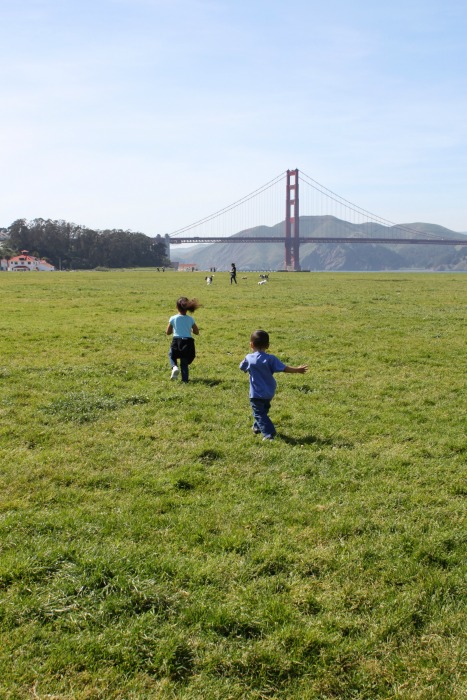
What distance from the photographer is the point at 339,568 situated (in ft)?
12.6

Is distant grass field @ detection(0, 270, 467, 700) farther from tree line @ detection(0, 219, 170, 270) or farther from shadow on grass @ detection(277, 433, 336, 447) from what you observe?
tree line @ detection(0, 219, 170, 270)

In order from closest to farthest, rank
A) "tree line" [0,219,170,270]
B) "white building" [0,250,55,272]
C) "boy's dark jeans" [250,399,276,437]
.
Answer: "boy's dark jeans" [250,399,276,437] < "white building" [0,250,55,272] < "tree line" [0,219,170,270]

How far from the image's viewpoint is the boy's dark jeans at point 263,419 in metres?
6.54

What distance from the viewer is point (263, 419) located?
6.61m

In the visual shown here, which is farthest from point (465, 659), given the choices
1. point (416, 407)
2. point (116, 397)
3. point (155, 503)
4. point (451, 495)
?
point (116, 397)

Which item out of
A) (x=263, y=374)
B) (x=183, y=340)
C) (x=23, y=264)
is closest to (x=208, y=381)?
(x=183, y=340)

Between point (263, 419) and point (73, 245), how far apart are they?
116037mm

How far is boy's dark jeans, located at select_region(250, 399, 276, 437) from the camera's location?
654 cm

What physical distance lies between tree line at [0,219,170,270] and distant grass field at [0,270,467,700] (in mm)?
108445

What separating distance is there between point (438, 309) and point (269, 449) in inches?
647

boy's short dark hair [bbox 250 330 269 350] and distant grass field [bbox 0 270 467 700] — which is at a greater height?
boy's short dark hair [bbox 250 330 269 350]

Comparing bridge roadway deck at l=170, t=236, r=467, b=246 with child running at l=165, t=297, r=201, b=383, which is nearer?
child running at l=165, t=297, r=201, b=383

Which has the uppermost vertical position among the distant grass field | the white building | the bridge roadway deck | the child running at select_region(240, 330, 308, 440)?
the bridge roadway deck

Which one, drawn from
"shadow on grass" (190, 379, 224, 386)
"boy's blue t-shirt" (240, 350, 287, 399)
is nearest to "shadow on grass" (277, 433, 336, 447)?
"boy's blue t-shirt" (240, 350, 287, 399)
